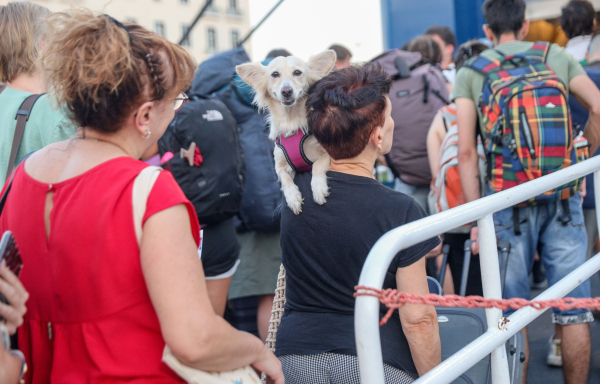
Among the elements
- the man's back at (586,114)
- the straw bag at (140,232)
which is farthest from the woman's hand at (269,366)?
the man's back at (586,114)

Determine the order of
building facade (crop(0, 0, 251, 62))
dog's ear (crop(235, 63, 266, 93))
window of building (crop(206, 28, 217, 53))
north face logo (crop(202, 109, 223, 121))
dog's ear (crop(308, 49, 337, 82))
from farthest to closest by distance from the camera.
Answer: window of building (crop(206, 28, 217, 53))
building facade (crop(0, 0, 251, 62))
north face logo (crop(202, 109, 223, 121))
dog's ear (crop(235, 63, 266, 93))
dog's ear (crop(308, 49, 337, 82))

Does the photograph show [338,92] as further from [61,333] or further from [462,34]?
[462,34]

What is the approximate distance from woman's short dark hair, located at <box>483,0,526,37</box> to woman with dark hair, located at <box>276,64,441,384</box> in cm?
146

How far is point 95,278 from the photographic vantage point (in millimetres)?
1082

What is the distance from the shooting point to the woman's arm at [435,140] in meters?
3.41

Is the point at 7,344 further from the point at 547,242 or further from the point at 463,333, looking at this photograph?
the point at 547,242

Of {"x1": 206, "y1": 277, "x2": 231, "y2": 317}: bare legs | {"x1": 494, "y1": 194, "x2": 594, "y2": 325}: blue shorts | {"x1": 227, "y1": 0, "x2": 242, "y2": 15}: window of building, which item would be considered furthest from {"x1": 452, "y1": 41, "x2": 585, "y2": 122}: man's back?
{"x1": 227, "y1": 0, "x2": 242, "y2": 15}: window of building

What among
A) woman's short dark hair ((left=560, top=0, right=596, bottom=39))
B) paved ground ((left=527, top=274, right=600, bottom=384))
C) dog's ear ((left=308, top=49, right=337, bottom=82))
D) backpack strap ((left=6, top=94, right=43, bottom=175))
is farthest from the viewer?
woman's short dark hair ((left=560, top=0, right=596, bottom=39))

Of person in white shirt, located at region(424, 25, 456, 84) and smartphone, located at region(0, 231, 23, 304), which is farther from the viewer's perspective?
person in white shirt, located at region(424, 25, 456, 84)

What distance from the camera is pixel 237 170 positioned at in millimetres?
2807

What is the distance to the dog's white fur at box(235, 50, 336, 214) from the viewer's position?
2037 mm

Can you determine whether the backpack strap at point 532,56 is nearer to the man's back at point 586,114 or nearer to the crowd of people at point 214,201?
the crowd of people at point 214,201

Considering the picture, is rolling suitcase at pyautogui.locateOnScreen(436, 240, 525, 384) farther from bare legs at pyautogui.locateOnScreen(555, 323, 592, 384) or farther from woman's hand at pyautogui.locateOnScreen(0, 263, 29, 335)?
woman's hand at pyautogui.locateOnScreen(0, 263, 29, 335)

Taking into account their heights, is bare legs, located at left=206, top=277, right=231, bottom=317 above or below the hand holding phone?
below
